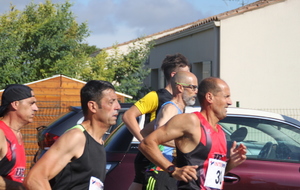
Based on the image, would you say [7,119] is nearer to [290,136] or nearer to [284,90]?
[290,136]

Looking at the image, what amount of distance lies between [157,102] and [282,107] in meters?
15.0

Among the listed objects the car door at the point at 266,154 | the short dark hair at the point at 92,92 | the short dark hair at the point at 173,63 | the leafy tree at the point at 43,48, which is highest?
the leafy tree at the point at 43,48

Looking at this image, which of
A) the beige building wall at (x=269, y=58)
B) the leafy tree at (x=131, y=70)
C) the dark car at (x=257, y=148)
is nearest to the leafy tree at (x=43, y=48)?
the leafy tree at (x=131, y=70)

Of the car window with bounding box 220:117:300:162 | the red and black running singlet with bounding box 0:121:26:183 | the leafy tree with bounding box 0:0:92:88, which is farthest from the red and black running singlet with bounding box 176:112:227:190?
the leafy tree with bounding box 0:0:92:88

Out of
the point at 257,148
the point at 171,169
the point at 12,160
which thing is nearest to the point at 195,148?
the point at 171,169

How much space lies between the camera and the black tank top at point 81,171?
3.43 metres

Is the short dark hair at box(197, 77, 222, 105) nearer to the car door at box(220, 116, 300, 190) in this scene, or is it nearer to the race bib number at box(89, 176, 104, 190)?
the race bib number at box(89, 176, 104, 190)

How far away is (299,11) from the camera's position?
1977 centimetres

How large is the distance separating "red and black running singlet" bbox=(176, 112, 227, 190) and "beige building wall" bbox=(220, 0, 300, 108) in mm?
15666

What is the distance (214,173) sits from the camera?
404cm

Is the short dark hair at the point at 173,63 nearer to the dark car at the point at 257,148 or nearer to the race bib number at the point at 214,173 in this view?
the dark car at the point at 257,148

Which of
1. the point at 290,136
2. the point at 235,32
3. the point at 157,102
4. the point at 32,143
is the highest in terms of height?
the point at 235,32

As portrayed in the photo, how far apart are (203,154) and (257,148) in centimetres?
221

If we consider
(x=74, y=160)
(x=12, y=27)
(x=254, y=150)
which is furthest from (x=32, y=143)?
(x=12, y=27)
